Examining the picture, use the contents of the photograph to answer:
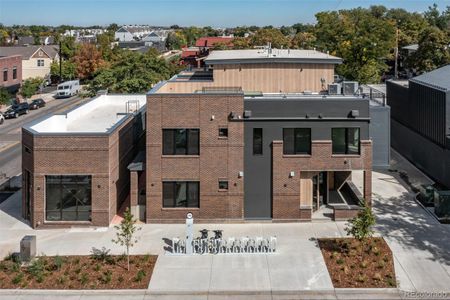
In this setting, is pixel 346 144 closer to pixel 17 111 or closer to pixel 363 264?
pixel 363 264

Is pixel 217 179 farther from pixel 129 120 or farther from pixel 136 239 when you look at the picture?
pixel 129 120

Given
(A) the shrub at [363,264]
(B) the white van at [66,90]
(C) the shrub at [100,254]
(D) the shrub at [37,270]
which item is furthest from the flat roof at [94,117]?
(B) the white van at [66,90]

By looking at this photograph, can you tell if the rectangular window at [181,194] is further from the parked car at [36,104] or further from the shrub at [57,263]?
the parked car at [36,104]

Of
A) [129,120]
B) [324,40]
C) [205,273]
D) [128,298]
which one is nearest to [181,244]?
[205,273]

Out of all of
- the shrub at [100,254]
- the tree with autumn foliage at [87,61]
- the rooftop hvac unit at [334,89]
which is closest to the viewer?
the shrub at [100,254]

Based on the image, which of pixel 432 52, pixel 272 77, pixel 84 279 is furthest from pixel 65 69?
pixel 84 279

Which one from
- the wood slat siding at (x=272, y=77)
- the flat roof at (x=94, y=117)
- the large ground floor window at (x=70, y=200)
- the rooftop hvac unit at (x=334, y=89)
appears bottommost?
the large ground floor window at (x=70, y=200)
